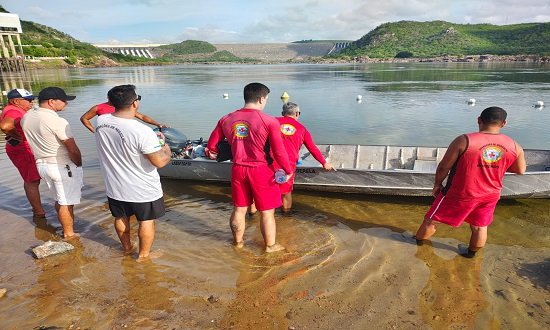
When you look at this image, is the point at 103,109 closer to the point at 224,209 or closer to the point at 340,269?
the point at 224,209

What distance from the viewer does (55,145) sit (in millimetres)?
4516

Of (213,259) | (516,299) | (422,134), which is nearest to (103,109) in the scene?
(213,259)

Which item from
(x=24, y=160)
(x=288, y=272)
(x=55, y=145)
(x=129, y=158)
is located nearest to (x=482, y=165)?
(x=288, y=272)

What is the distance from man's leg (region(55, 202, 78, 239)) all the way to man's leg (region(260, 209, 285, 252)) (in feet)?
9.52

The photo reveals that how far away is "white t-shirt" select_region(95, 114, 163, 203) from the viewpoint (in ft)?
12.1

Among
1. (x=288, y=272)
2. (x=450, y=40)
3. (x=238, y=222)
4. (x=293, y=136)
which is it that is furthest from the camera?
(x=450, y=40)

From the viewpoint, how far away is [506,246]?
5.09 m

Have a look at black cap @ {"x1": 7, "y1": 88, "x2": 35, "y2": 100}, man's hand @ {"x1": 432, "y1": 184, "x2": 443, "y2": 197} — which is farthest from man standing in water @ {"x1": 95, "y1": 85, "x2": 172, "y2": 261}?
man's hand @ {"x1": 432, "y1": 184, "x2": 443, "y2": 197}

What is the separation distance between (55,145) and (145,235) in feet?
5.50

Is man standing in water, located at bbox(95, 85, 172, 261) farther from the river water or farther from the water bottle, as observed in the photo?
the water bottle

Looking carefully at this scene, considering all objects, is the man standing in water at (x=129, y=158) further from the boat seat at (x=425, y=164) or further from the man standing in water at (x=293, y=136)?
the boat seat at (x=425, y=164)

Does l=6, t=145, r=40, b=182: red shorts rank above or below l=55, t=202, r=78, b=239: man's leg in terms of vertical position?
above

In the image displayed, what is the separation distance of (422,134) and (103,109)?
12552 millimetres

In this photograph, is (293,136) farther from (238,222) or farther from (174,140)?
(174,140)
